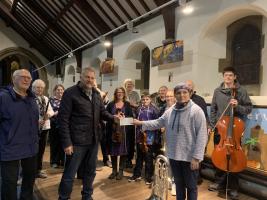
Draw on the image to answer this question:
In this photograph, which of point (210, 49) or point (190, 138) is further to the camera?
point (210, 49)

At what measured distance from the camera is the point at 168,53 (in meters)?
5.33

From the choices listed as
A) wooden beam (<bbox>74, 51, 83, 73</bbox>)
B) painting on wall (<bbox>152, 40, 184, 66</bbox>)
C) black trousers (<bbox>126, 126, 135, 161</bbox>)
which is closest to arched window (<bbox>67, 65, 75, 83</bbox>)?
wooden beam (<bbox>74, 51, 83, 73</bbox>)

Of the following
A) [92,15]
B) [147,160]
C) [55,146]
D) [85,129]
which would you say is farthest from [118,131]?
[92,15]

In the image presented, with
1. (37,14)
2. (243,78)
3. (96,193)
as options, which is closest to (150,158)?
(96,193)

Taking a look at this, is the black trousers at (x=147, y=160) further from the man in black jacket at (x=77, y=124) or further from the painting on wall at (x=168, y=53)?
the painting on wall at (x=168, y=53)

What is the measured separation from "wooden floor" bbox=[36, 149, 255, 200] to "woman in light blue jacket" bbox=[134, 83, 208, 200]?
39.2 inches

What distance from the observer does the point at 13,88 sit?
7.75 ft

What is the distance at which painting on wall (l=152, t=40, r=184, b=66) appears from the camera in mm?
5066

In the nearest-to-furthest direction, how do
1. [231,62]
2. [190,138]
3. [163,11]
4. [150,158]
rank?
[190,138]
[150,158]
[231,62]
[163,11]

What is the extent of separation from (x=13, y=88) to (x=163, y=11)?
3936 millimetres

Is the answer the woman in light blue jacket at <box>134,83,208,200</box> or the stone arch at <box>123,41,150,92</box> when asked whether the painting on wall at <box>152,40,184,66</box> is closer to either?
the stone arch at <box>123,41,150,92</box>

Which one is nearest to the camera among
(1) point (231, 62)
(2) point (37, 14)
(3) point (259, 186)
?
(3) point (259, 186)

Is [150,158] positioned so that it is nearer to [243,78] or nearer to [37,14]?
[243,78]

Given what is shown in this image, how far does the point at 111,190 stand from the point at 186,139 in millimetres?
1629
